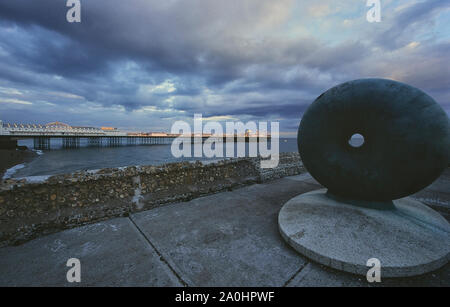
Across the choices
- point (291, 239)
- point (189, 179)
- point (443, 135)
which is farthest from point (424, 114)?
point (189, 179)

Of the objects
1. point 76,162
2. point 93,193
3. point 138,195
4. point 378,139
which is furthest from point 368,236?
point 76,162

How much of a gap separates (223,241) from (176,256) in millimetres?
785

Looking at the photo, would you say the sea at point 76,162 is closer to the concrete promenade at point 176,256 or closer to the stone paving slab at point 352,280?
the concrete promenade at point 176,256

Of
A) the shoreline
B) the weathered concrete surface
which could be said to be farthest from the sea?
the weathered concrete surface

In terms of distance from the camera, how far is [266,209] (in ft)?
14.2

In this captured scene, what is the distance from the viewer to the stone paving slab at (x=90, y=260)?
6.98 ft

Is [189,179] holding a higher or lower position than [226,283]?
higher

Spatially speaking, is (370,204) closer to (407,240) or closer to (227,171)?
(407,240)

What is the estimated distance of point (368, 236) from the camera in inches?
106

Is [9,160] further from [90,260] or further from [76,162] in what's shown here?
[90,260]

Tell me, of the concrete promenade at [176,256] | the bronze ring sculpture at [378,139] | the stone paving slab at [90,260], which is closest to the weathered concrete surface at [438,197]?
the bronze ring sculpture at [378,139]

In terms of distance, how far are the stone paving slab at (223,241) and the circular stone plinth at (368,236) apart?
34 centimetres

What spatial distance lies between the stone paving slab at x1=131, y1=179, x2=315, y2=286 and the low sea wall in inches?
18.0
